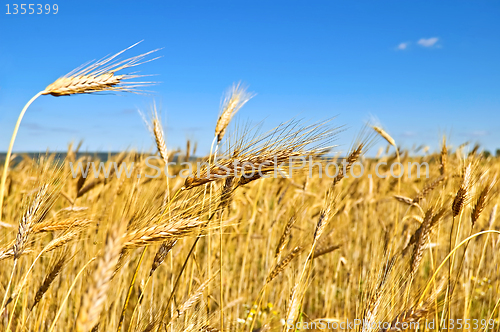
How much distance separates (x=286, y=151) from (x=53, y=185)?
1.06 meters

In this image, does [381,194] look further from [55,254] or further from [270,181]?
[55,254]

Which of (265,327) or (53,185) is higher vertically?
(53,185)

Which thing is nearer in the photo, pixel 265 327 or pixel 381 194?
pixel 265 327

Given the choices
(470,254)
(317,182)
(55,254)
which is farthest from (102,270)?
(317,182)

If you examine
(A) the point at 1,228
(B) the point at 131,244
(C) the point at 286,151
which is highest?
(C) the point at 286,151

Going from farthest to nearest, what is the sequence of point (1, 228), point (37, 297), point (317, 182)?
1. point (317, 182)
2. point (1, 228)
3. point (37, 297)

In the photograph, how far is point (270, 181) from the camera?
546cm

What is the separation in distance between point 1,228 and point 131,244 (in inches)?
73.2

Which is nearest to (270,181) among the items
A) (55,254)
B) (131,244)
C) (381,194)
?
(381,194)

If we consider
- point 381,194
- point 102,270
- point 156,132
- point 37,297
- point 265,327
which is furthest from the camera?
point 381,194

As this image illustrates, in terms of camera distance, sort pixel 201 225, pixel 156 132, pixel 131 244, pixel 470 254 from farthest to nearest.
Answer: pixel 470 254, pixel 156 132, pixel 201 225, pixel 131 244

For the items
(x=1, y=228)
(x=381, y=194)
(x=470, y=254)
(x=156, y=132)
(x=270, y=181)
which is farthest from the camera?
(x=270, y=181)

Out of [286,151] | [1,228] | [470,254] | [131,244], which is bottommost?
[470,254]

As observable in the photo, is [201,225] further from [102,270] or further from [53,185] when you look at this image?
[53,185]
